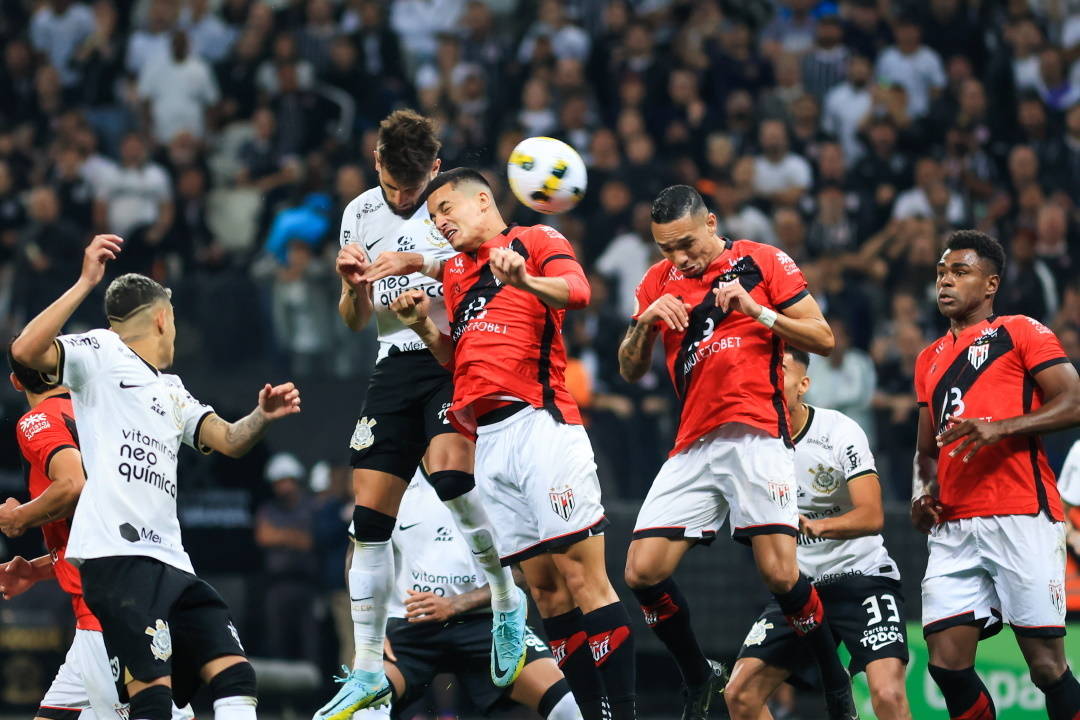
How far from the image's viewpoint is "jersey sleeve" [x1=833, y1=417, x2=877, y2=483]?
368 inches

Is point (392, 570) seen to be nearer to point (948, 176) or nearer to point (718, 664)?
point (718, 664)

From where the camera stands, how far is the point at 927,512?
348 inches

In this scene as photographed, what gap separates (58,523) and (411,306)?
240 cm

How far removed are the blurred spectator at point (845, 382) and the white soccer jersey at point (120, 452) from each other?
8.09 m

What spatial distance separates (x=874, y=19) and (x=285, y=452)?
9175 mm

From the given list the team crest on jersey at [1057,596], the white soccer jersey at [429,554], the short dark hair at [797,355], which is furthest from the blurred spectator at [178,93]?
the team crest on jersey at [1057,596]

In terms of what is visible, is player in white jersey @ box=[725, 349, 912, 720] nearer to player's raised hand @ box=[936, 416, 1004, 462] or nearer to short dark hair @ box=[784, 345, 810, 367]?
short dark hair @ box=[784, 345, 810, 367]

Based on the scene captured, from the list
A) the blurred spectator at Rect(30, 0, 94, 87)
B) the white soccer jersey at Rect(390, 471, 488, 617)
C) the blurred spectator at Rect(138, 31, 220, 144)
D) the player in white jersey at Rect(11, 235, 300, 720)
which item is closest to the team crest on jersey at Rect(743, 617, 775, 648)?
the white soccer jersey at Rect(390, 471, 488, 617)

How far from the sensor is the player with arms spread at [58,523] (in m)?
8.23

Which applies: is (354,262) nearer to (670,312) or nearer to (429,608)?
(670,312)

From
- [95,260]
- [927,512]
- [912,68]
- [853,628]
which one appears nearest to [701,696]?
[853,628]

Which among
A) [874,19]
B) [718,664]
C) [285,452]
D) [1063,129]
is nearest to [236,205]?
[285,452]

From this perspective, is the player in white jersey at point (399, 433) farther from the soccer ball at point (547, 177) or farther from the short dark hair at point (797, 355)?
the short dark hair at point (797, 355)

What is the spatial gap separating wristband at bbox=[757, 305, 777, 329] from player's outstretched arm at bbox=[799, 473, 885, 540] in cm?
142
